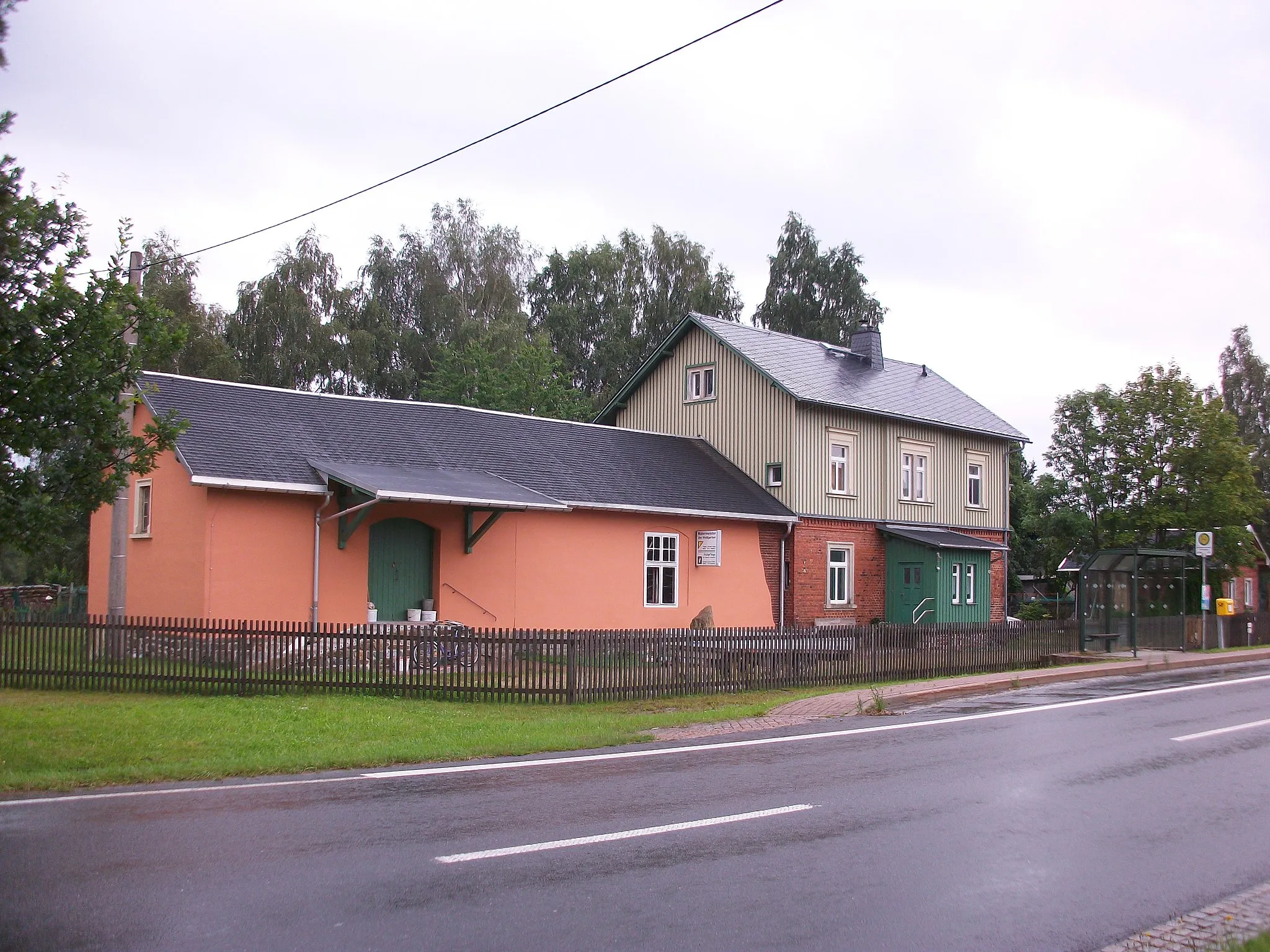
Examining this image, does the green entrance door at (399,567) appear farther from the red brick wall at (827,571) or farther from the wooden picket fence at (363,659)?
the red brick wall at (827,571)

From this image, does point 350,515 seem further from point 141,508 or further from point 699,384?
point 699,384

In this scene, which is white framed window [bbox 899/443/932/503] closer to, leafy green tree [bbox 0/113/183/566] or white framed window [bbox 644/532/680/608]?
white framed window [bbox 644/532/680/608]

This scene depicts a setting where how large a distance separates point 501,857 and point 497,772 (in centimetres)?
342

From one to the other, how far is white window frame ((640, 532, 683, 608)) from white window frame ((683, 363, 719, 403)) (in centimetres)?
668

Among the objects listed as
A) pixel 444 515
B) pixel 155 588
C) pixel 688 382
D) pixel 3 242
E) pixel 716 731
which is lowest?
pixel 716 731

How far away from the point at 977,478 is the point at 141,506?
2489 centimetres

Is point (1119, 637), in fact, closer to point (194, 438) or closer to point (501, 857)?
point (194, 438)

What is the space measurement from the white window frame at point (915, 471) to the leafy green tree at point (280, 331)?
22494 millimetres

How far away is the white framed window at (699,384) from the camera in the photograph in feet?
107

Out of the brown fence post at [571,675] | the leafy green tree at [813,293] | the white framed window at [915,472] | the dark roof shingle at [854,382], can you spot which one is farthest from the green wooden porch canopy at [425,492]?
the leafy green tree at [813,293]

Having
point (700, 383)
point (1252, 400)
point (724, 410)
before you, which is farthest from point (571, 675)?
point (1252, 400)

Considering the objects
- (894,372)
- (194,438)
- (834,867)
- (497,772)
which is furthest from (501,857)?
(894,372)

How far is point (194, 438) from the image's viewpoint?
20.5 metres

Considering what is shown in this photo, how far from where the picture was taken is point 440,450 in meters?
24.8
